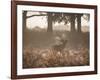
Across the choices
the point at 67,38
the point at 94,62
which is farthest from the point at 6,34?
the point at 94,62

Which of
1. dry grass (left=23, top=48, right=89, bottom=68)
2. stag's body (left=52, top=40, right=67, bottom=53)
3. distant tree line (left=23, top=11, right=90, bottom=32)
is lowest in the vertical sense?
dry grass (left=23, top=48, right=89, bottom=68)

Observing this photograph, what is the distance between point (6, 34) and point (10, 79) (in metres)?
0.43

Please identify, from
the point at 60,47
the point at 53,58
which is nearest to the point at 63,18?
the point at 60,47

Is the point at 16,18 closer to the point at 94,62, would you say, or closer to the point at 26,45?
the point at 26,45

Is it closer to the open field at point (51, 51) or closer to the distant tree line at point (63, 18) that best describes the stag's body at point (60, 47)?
the open field at point (51, 51)

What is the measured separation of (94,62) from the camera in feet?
7.42

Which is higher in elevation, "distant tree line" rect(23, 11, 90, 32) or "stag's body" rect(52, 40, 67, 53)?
"distant tree line" rect(23, 11, 90, 32)

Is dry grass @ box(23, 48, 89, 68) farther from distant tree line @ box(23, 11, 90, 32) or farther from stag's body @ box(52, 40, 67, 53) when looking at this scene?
distant tree line @ box(23, 11, 90, 32)

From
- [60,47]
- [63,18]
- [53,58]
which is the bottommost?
[53,58]

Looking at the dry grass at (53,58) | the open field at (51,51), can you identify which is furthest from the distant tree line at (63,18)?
the dry grass at (53,58)

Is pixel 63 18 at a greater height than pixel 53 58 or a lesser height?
greater

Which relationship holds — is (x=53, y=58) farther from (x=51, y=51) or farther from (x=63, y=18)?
(x=63, y=18)

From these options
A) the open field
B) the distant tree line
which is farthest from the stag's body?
the distant tree line

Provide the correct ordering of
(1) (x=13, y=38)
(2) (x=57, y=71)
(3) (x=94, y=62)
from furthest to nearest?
(3) (x=94, y=62), (2) (x=57, y=71), (1) (x=13, y=38)
